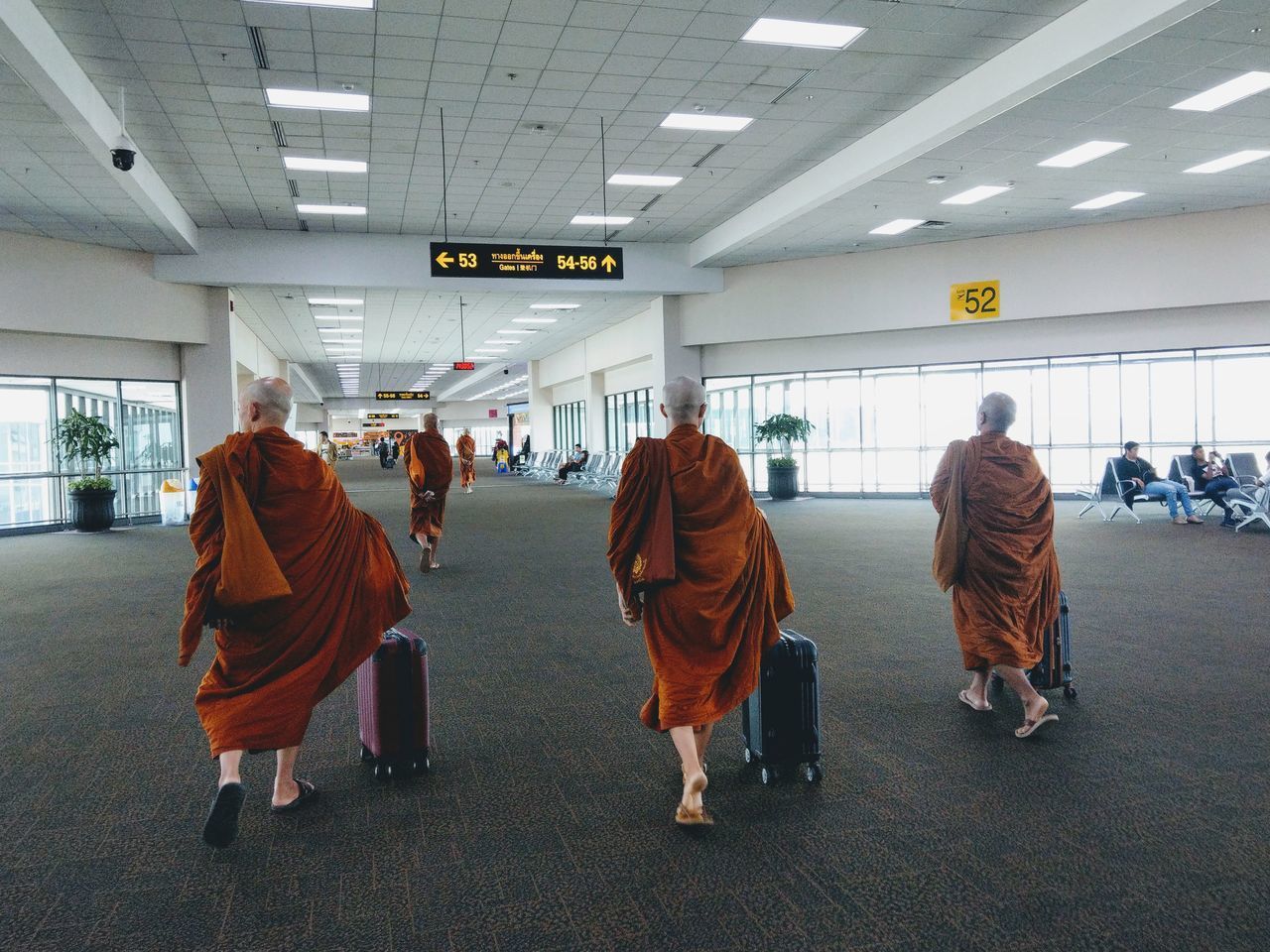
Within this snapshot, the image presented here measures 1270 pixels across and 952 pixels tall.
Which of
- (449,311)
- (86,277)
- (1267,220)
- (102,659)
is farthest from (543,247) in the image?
(1267,220)

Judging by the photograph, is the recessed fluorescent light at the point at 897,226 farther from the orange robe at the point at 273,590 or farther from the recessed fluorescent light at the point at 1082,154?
the orange robe at the point at 273,590

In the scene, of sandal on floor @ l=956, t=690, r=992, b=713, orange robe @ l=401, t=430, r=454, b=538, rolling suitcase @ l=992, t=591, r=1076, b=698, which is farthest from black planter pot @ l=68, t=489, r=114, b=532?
rolling suitcase @ l=992, t=591, r=1076, b=698

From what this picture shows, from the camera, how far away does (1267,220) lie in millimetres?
13633

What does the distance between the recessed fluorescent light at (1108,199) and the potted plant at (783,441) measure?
6431 mm

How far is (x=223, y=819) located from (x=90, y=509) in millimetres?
13858

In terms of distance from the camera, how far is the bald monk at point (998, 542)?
→ 3926 millimetres

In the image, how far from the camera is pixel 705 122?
9.84 m

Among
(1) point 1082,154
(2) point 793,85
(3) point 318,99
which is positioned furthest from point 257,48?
(1) point 1082,154

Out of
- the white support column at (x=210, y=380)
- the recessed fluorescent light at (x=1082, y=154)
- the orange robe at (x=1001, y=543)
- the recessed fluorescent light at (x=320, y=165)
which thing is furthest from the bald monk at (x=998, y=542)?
the white support column at (x=210, y=380)

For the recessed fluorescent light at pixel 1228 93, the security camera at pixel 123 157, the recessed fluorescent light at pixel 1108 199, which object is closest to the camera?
the recessed fluorescent light at pixel 1228 93

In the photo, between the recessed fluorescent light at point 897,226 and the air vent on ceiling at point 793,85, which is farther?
the recessed fluorescent light at point 897,226

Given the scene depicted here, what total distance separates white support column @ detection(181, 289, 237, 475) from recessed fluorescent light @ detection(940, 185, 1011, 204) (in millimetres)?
12206

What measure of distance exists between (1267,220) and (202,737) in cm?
1607

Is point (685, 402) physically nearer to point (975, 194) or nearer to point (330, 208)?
point (975, 194)
